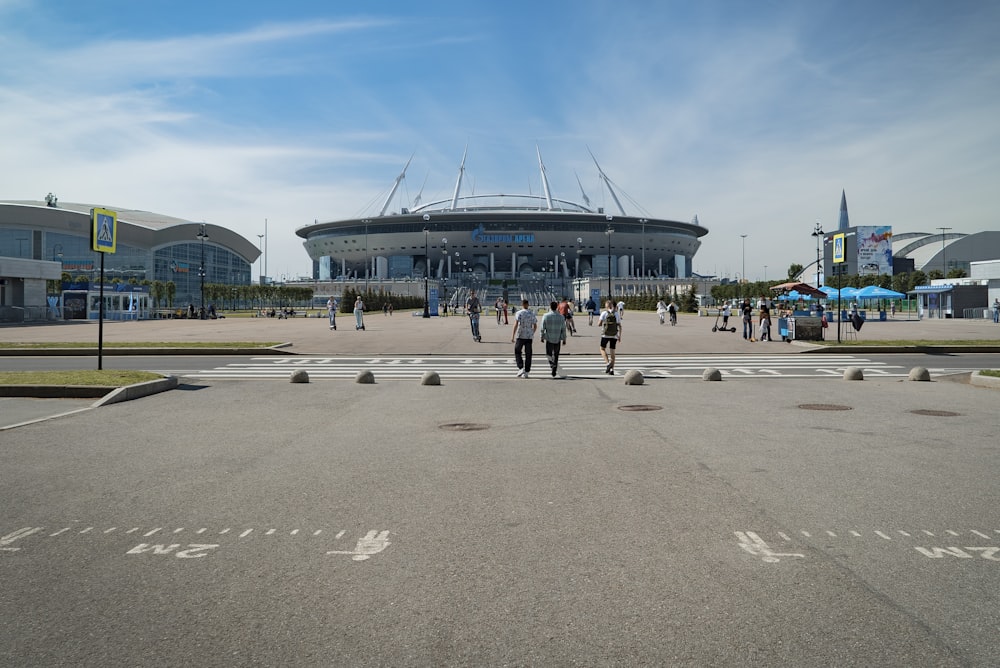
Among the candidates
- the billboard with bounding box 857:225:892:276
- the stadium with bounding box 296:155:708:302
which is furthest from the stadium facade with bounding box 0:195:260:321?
the billboard with bounding box 857:225:892:276

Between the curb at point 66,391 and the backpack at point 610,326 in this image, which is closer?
the curb at point 66,391

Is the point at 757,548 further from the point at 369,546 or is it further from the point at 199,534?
the point at 199,534

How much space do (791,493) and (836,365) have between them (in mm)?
15273

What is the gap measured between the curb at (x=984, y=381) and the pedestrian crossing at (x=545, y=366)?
2193 millimetres

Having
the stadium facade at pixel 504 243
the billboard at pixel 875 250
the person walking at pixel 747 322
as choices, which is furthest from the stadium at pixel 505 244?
the person walking at pixel 747 322

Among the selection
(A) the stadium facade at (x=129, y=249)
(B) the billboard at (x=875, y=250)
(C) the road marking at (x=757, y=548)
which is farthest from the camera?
(B) the billboard at (x=875, y=250)

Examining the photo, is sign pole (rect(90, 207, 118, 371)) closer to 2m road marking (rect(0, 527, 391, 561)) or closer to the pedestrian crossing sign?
the pedestrian crossing sign

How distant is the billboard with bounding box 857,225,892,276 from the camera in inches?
5059

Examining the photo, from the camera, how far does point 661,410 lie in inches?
463

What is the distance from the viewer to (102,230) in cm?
1659

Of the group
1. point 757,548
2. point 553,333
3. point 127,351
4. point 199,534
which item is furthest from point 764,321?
point 199,534

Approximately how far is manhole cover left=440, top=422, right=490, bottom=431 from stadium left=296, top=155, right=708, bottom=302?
140418 millimetres

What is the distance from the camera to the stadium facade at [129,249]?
102500 mm

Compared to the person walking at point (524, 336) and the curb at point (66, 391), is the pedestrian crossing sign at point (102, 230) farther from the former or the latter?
the person walking at point (524, 336)
